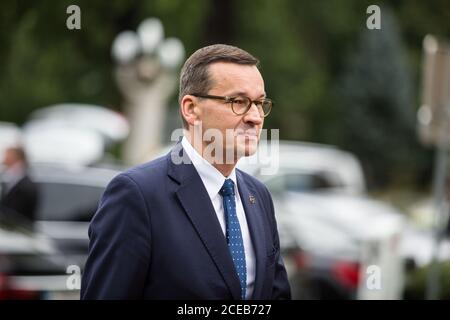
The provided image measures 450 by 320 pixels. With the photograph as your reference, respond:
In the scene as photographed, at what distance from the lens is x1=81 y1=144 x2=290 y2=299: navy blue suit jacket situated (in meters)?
3.32

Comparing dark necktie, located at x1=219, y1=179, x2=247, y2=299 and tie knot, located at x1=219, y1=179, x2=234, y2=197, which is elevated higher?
tie knot, located at x1=219, y1=179, x2=234, y2=197

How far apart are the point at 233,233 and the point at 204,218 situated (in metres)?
0.13

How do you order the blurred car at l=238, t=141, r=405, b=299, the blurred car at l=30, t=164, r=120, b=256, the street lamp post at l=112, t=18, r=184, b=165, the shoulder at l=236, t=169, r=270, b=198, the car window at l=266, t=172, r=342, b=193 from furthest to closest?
the street lamp post at l=112, t=18, r=184, b=165 → the car window at l=266, t=172, r=342, b=193 → the blurred car at l=30, t=164, r=120, b=256 → the blurred car at l=238, t=141, r=405, b=299 → the shoulder at l=236, t=169, r=270, b=198

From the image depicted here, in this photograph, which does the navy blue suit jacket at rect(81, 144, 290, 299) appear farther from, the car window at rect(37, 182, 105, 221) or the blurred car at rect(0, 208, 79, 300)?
the car window at rect(37, 182, 105, 221)

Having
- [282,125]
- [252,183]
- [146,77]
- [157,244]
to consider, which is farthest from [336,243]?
[282,125]

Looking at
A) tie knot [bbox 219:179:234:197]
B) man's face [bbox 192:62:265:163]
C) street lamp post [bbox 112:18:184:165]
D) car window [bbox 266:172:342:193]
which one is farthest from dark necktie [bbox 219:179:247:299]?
street lamp post [bbox 112:18:184:165]

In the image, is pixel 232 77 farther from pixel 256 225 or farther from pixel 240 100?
pixel 256 225

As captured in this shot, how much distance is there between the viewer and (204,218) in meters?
3.48

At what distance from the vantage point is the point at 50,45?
1360 centimetres

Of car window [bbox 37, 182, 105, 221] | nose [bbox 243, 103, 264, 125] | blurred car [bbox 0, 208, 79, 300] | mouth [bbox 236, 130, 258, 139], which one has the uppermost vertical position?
nose [bbox 243, 103, 264, 125]

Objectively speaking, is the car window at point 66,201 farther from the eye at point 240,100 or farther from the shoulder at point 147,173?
the eye at point 240,100

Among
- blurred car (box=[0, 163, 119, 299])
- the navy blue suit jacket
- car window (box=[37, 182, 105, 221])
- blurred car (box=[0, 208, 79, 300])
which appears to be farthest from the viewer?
car window (box=[37, 182, 105, 221])

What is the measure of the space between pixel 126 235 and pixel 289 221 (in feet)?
29.7

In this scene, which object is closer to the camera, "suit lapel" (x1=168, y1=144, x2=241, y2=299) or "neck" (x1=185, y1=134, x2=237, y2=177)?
"suit lapel" (x1=168, y1=144, x2=241, y2=299)
